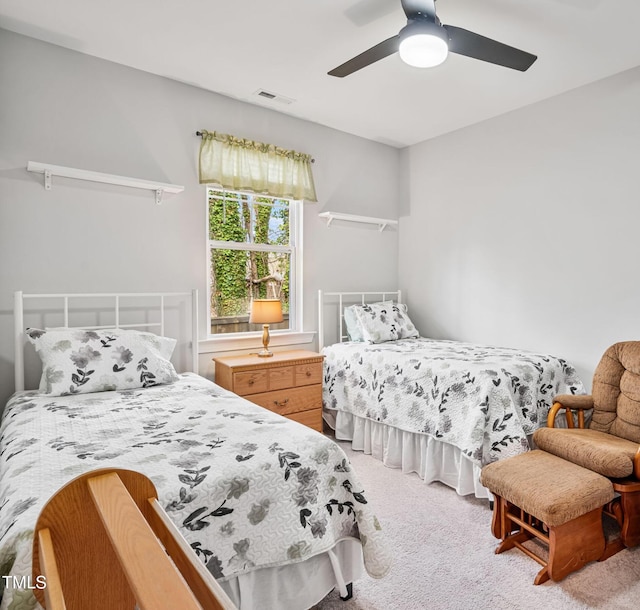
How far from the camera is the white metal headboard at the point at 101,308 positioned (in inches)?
93.7

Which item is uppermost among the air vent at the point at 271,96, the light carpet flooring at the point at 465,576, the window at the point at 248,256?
the air vent at the point at 271,96

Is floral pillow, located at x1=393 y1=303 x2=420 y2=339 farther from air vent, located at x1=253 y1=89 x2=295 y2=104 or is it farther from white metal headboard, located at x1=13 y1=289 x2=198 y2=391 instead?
air vent, located at x1=253 y1=89 x2=295 y2=104

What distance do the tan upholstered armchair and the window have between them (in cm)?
225

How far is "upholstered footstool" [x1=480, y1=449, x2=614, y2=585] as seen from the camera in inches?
71.2

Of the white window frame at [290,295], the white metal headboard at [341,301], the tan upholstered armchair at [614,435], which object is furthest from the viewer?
the white metal headboard at [341,301]

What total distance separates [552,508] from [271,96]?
320 centimetres

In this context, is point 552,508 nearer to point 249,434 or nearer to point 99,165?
point 249,434

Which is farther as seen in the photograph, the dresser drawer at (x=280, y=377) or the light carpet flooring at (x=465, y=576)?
the dresser drawer at (x=280, y=377)

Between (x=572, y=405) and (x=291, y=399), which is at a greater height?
(x=572, y=405)

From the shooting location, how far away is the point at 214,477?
4.33 ft

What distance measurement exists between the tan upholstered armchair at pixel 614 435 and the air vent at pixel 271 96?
9.49ft

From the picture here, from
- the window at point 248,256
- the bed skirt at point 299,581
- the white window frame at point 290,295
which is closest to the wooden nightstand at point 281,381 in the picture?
the white window frame at point 290,295

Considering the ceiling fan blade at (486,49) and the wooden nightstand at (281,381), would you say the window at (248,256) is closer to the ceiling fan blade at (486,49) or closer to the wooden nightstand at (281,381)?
the wooden nightstand at (281,381)

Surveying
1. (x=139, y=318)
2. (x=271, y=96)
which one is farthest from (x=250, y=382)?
(x=271, y=96)
